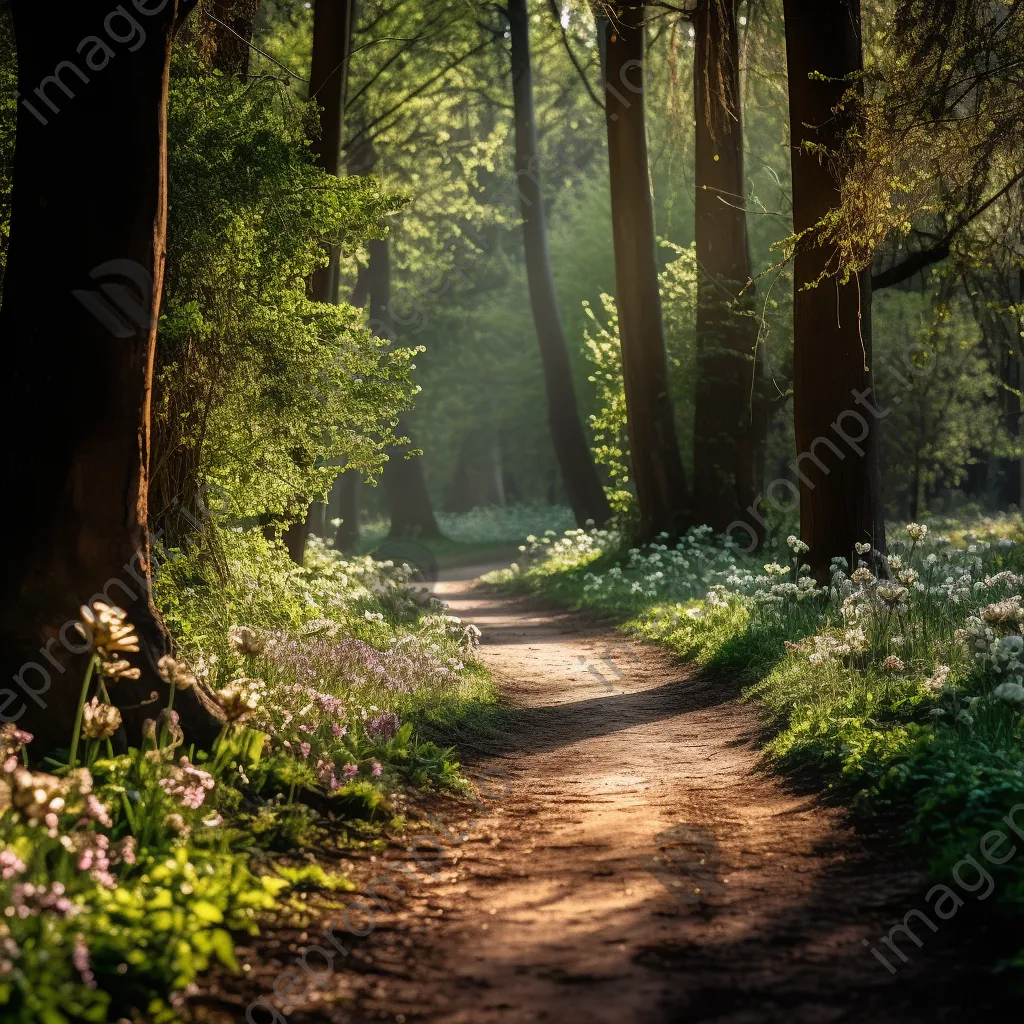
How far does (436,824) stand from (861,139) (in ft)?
19.7

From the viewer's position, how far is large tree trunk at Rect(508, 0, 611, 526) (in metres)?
26.9

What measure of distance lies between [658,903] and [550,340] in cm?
2412

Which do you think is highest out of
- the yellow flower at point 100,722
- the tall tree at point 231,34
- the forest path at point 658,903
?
the tall tree at point 231,34

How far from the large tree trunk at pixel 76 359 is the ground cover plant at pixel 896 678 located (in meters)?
3.52

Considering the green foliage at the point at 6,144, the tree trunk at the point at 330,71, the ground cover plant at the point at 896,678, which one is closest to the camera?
the ground cover plant at the point at 896,678

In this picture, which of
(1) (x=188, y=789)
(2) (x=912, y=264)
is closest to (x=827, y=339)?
(2) (x=912, y=264)

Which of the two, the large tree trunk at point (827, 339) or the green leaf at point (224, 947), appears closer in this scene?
the green leaf at point (224, 947)

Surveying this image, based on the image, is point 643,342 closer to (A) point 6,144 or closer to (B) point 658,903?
(A) point 6,144

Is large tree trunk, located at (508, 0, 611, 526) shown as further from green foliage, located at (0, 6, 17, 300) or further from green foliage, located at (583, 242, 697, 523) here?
green foliage, located at (0, 6, 17, 300)

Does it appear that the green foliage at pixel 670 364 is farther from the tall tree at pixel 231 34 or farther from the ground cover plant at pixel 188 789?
the ground cover plant at pixel 188 789

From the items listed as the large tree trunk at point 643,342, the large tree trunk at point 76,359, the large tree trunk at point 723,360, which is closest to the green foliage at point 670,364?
the large tree trunk at point 723,360

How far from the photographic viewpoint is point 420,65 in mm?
Result: 23922

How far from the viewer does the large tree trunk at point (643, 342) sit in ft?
62.1

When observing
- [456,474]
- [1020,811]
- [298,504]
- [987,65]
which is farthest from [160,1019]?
[456,474]
